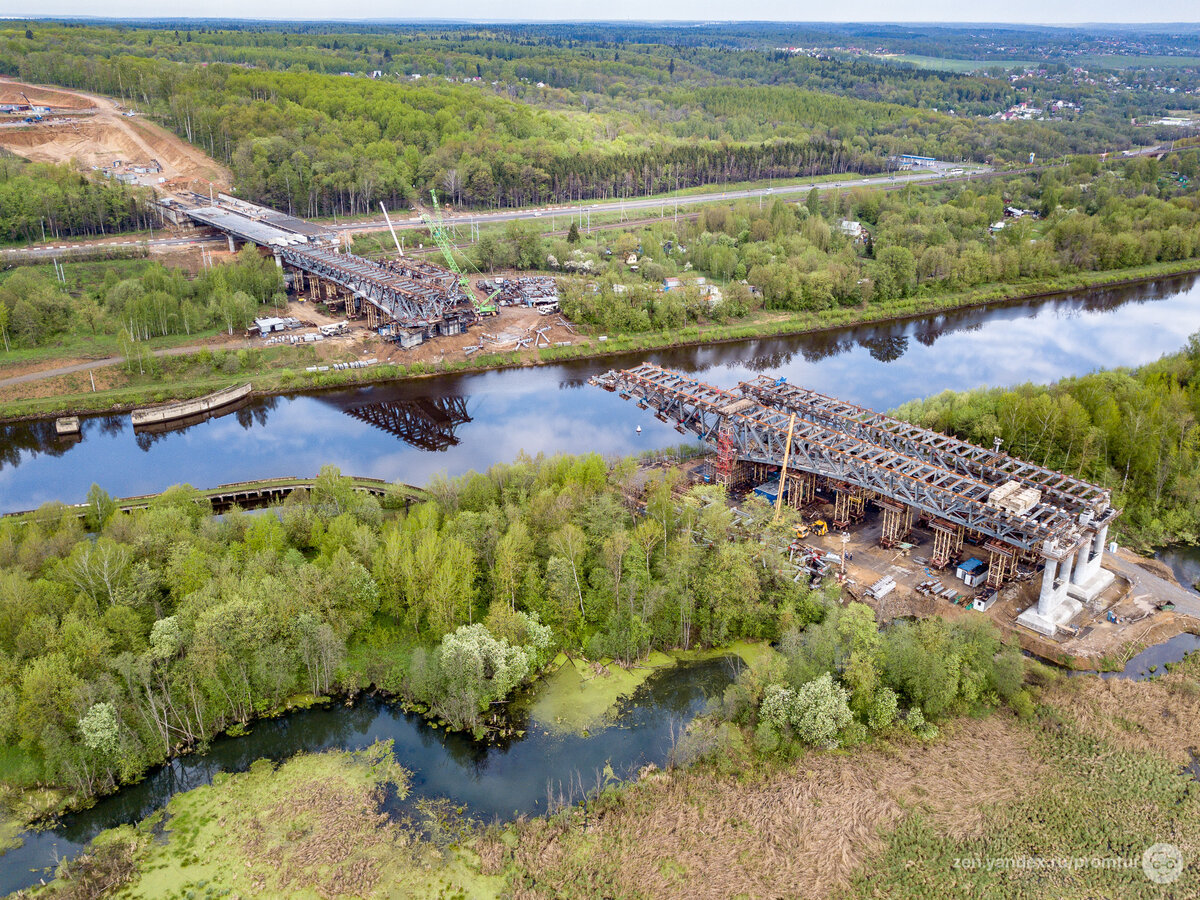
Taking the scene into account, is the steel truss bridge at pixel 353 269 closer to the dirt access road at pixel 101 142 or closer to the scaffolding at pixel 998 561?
the dirt access road at pixel 101 142

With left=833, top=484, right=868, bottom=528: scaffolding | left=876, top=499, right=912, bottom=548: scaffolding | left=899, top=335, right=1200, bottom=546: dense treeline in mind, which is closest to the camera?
left=876, top=499, right=912, bottom=548: scaffolding

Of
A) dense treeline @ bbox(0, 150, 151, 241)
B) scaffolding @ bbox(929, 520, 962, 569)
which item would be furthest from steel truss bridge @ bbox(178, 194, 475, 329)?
scaffolding @ bbox(929, 520, 962, 569)

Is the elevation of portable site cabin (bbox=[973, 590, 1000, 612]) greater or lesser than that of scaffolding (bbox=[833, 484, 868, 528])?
lesser

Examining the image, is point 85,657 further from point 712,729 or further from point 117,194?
point 117,194

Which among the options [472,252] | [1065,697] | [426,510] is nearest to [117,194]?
[472,252]

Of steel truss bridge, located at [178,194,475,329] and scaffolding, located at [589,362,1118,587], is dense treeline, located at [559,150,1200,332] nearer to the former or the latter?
steel truss bridge, located at [178,194,475,329]

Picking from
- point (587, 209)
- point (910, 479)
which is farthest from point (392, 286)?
point (910, 479)
